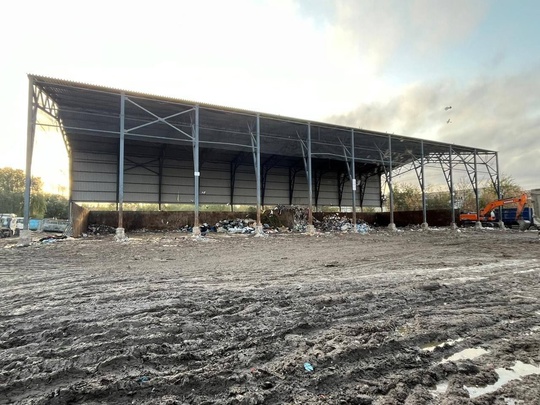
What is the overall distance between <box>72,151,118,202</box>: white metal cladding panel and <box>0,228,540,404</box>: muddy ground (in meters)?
18.4

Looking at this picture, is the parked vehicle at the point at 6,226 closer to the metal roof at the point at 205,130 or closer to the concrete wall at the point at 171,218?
the concrete wall at the point at 171,218

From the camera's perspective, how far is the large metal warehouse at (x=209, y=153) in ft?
52.5

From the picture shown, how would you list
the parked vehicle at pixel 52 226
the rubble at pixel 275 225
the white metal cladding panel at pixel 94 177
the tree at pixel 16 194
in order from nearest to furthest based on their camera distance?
the rubble at pixel 275 225 → the white metal cladding panel at pixel 94 177 → the parked vehicle at pixel 52 226 → the tree at pixel 16 194

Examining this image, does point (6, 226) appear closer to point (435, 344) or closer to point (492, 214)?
point (435, 344)

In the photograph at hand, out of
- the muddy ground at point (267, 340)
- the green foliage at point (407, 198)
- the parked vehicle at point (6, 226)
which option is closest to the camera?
the muddy ground at point (267, 340)

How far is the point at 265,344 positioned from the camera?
8.15 feet

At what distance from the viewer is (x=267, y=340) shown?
256cm

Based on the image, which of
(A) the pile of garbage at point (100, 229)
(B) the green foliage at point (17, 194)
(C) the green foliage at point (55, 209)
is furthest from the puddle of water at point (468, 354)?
(B) the green foliage at point (17, 194)

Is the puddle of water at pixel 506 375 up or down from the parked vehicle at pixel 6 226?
down

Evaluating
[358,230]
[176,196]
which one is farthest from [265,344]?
[176,196]

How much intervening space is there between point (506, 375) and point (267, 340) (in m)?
1.70

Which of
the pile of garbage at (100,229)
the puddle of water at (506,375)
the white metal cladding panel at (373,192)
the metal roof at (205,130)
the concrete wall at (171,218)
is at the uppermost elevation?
the metal roof at (205,130)

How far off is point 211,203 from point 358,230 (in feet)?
39.1

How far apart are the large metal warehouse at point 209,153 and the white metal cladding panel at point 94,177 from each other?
2.5 inches
